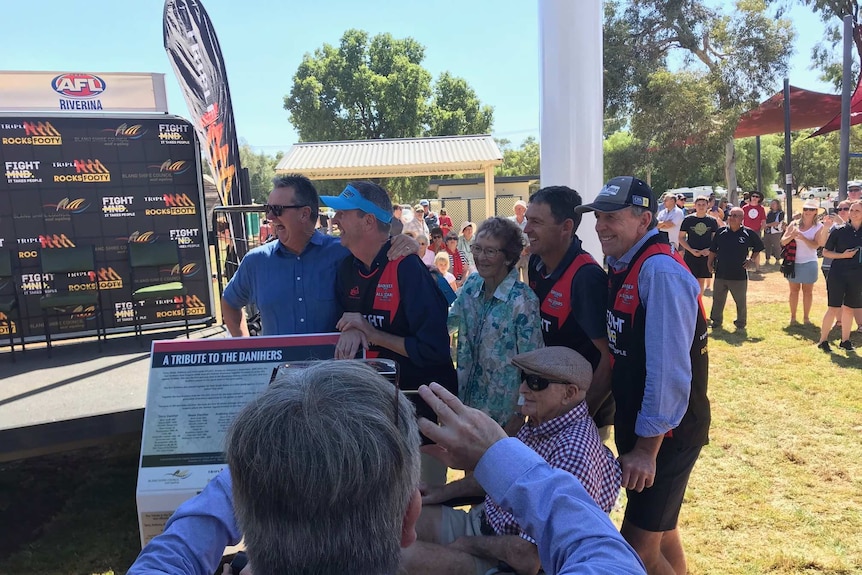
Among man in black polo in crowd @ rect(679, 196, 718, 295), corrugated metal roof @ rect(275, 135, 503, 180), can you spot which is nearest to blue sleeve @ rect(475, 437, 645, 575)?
man in black polo in crowd @ rect(679, 196, 718, 295)

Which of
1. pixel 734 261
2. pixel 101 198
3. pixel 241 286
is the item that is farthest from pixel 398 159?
pixel 241 286

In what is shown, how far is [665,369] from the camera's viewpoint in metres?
2.05

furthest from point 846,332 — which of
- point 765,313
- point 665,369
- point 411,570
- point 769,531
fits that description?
point 411,570

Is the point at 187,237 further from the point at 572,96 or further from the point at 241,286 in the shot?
the point at 572,96

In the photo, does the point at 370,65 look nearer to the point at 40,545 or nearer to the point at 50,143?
the point at 50,143

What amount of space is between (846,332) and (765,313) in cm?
237

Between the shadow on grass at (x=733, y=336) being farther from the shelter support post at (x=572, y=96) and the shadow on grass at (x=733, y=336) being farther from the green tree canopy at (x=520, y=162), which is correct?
the green tree canopy at (x=520, y=162)

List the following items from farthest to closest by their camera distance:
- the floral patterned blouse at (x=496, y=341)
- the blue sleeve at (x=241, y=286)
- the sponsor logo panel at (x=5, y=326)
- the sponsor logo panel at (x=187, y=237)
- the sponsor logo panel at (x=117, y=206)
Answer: the sponsor logo panel at (x=187, y=237)
the sponsor logo panel at (x=117, y=206)
the sponsor logo panel at (x=5, y=326)
the blue sleeve at (x=241, y=286)
the floral patterned blouse at (x=496, y=341)

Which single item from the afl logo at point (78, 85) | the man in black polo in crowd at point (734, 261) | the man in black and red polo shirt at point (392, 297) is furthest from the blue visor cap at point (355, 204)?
the man in black polo in crowd at point (734, 261)

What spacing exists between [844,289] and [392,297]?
719 cm

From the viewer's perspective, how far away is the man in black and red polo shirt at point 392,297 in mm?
2520

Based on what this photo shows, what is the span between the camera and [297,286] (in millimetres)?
2879

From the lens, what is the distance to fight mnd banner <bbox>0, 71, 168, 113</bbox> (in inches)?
247

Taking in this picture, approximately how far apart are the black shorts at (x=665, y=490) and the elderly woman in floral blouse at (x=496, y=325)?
614 millimetres
